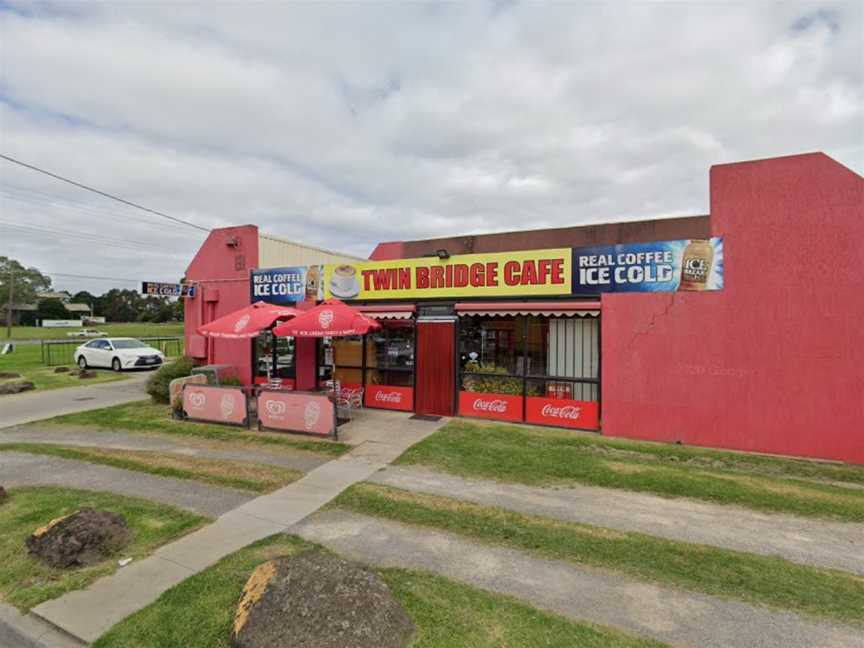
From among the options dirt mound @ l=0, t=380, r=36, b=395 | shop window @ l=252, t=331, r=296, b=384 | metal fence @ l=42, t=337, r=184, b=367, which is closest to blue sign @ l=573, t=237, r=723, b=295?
shop window @ l=252, t=331, r=296, b=384

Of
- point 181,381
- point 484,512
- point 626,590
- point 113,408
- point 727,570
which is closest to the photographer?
point 626,590

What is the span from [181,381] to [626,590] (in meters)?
11.1

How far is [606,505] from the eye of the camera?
19.9 ft

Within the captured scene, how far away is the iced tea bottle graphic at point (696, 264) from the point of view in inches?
350

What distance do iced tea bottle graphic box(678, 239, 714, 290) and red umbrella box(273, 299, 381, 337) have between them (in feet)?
22.3

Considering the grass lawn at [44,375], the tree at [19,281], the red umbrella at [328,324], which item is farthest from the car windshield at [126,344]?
the tree at [19,281]

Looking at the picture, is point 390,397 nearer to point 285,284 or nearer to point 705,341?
point 285,284

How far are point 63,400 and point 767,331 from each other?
18.7 metres

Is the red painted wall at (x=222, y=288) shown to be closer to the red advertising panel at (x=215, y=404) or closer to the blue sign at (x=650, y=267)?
the red advertising panel at (x=215, y=404)

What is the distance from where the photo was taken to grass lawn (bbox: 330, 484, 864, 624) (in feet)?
13.2

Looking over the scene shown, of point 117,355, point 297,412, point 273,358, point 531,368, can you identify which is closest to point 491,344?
point 531,368

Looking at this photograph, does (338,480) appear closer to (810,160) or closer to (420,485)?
(420,485)

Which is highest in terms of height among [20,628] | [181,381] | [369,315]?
[369,315]

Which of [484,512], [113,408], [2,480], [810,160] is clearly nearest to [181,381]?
[113,408]
